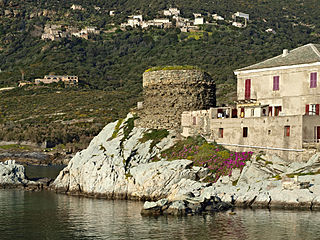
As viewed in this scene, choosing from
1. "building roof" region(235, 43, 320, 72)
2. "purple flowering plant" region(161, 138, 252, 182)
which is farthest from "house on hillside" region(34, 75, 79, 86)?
"building roof" region(235, 43, 320, 72)

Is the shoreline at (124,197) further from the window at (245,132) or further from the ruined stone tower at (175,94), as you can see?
the ruined stone tower at (175,94)

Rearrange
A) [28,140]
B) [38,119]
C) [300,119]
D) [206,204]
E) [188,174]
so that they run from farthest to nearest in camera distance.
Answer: [38,119] < [28,140] < [188,174] < [300,119] < [206,204]

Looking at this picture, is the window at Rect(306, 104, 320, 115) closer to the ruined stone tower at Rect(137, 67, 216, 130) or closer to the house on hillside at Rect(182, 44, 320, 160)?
the house on hillside at Rect(182, 44, 320, 160)

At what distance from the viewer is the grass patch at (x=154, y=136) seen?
203 feet

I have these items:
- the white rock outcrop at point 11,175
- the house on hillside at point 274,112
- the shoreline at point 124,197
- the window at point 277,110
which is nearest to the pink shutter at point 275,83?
the house on hillside at point 274,112

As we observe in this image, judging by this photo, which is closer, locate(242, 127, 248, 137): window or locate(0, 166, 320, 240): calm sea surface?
locate(0, 166, 320, 240): calm sea surface

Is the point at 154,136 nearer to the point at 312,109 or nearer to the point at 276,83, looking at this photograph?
the point at 276,83

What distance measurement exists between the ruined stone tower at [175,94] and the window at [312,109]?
42.3ft

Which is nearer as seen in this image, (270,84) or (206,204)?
(206,204)

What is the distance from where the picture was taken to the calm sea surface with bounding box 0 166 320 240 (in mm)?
39281

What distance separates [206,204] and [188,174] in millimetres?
7388

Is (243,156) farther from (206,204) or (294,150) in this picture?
(206,204)

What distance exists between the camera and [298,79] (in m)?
54.4

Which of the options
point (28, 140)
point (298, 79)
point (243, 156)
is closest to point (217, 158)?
point (243, 156)
